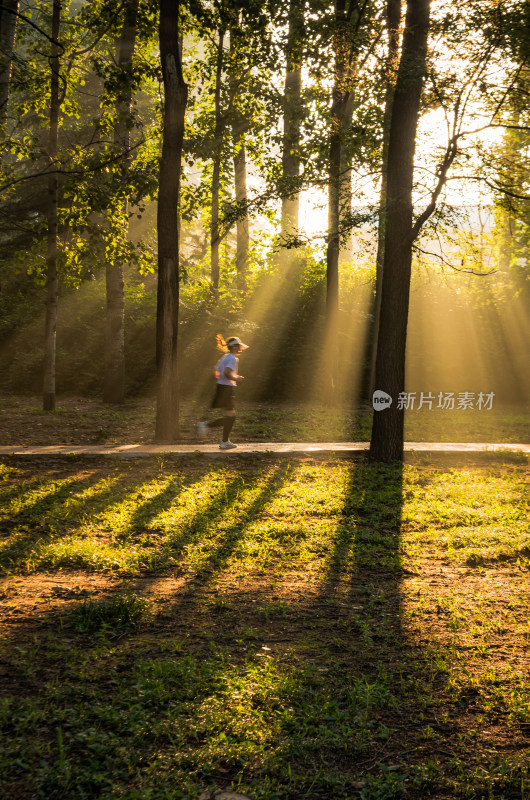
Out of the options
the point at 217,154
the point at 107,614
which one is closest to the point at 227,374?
the point at 107,614

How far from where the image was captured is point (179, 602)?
5.16 m

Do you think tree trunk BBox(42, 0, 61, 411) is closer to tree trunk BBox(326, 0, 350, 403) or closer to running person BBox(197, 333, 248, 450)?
running person BBox(197, 333, 248, 450)

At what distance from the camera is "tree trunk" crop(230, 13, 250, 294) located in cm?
1422

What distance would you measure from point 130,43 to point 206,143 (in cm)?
299

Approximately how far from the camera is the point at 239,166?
A: 1103 inches

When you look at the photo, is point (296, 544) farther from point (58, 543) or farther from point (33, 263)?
point (33, 263)

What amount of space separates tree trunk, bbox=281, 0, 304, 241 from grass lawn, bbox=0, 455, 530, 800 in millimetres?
6435

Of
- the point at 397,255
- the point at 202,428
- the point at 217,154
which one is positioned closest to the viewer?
the point at 397,255

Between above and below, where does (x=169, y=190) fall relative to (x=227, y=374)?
above

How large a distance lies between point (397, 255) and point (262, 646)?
7.88 m

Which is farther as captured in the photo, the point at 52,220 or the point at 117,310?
the point at 117,310

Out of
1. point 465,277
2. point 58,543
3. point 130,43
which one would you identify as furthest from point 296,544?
point 465,277

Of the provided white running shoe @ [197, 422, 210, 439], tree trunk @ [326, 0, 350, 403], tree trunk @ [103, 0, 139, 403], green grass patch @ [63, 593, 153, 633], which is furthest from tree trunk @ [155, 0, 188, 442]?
green grass patch @ [63, 593, 153, 633]
